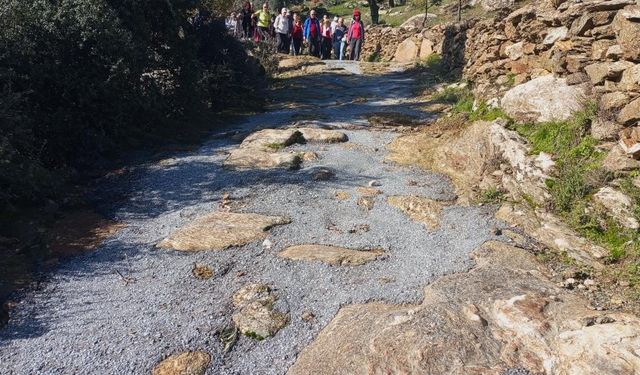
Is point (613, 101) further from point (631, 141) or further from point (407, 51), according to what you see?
point (407, 51)

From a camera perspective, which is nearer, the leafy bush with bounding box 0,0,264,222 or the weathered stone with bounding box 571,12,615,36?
the leafy bush with bounding box 0,0,264,222

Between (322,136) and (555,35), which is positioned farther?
(322,136)

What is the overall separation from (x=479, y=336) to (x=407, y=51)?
14.9 meters

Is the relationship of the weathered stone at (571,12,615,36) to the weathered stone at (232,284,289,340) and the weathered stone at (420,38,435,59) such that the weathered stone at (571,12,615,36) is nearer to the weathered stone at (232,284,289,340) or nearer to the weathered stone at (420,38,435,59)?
the weathered stone at (232,284,289,340)

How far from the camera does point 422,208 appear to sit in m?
5.46

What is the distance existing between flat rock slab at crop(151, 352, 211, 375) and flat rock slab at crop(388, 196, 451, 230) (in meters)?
2.74

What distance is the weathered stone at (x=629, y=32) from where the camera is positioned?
16.5 ft

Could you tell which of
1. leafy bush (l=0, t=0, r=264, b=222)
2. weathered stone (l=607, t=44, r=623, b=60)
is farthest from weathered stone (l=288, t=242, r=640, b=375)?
leafy bush (l=0, t=0, r=264, b=222)

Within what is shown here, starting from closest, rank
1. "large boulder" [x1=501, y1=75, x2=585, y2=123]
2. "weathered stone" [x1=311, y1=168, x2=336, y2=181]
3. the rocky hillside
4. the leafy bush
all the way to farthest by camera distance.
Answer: the rocky hillside
the leafy bush
"large boulder" [x1=501, y1=75, x2=585, y2=123]
"weathered stone" [x1=311, y1=168, x2=336, y2=181]

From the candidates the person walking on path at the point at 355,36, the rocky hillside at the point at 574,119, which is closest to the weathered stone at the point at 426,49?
the person walking on path at the point at 355,36

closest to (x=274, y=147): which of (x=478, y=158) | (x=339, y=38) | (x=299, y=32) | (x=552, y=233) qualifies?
(x=478, y=158)

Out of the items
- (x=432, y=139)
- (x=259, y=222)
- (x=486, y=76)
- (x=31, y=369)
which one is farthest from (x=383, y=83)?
(x=31, y=369)

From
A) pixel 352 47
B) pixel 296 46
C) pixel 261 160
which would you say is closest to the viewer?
pixel 261 160

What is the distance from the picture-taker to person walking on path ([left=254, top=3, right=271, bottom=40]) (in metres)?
16.4
